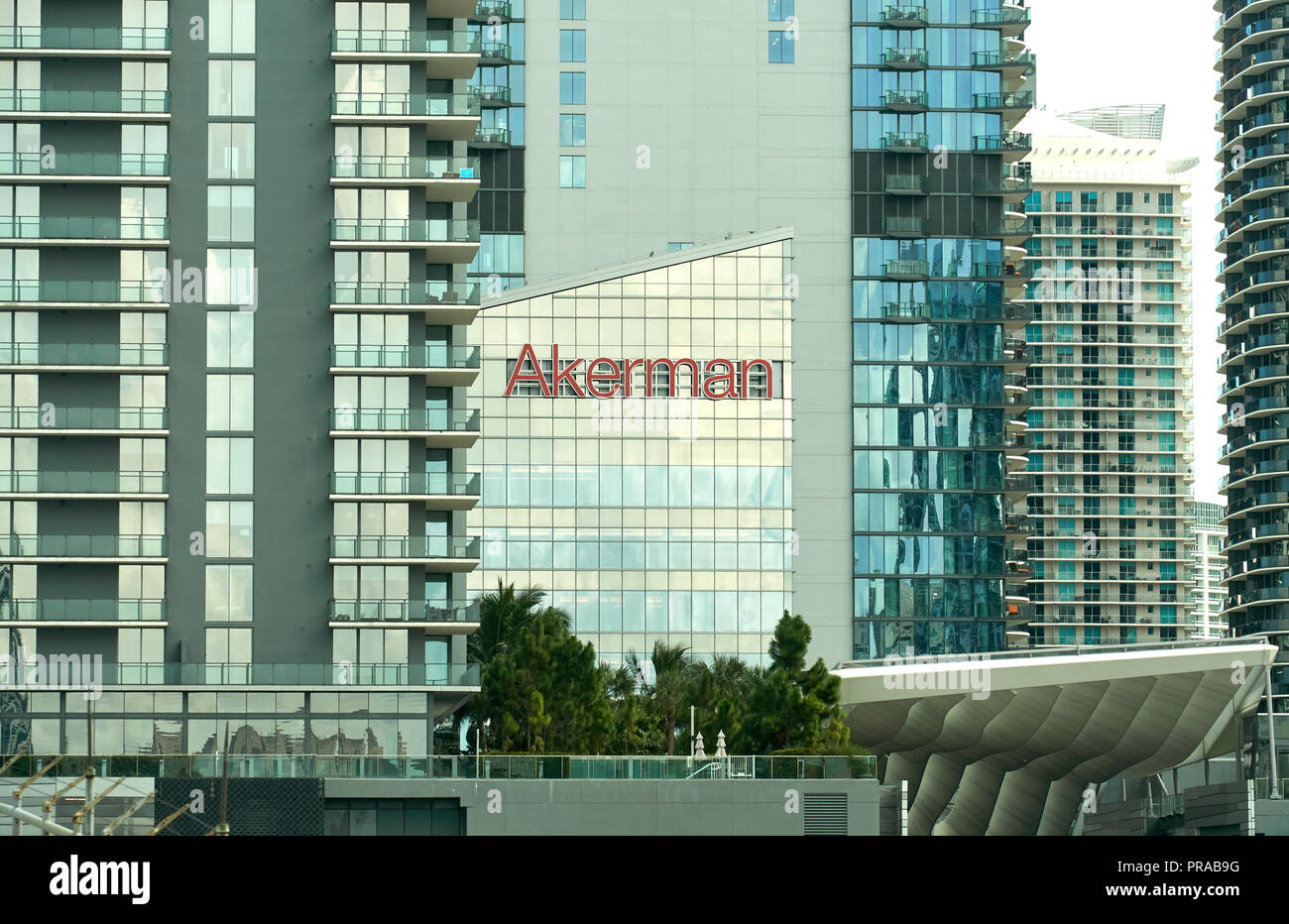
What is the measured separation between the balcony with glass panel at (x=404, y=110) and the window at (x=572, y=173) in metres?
43.4

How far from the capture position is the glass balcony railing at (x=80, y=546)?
78.8 metres

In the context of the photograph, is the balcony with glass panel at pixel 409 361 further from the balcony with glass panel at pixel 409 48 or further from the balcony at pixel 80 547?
Answer: the balcony with glass panel at pixel 409 48

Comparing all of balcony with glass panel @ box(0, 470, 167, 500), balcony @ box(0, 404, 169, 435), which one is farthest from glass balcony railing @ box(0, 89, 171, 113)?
balcony with glass panel @ box(0, 470, 167, 500)

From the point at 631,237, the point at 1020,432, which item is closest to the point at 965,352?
the point at 1020,432

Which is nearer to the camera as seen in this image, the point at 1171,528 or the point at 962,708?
the point at 962,708

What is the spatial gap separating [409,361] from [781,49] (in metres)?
53.9

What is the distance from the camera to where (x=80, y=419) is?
80.2 m

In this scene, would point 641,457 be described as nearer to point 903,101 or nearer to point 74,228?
point 903,101

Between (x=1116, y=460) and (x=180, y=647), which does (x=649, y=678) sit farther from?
(x=1116, y=460)

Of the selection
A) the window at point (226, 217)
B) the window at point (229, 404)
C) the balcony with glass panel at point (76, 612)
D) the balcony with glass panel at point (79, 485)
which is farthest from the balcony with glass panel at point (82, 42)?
the balcony with glass panel at point (76, 612)

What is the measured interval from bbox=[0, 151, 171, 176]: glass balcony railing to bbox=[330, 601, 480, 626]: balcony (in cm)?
2011

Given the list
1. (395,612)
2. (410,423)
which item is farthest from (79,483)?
(395,612)

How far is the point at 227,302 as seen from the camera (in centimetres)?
8131

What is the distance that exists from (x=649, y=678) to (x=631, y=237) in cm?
2964
